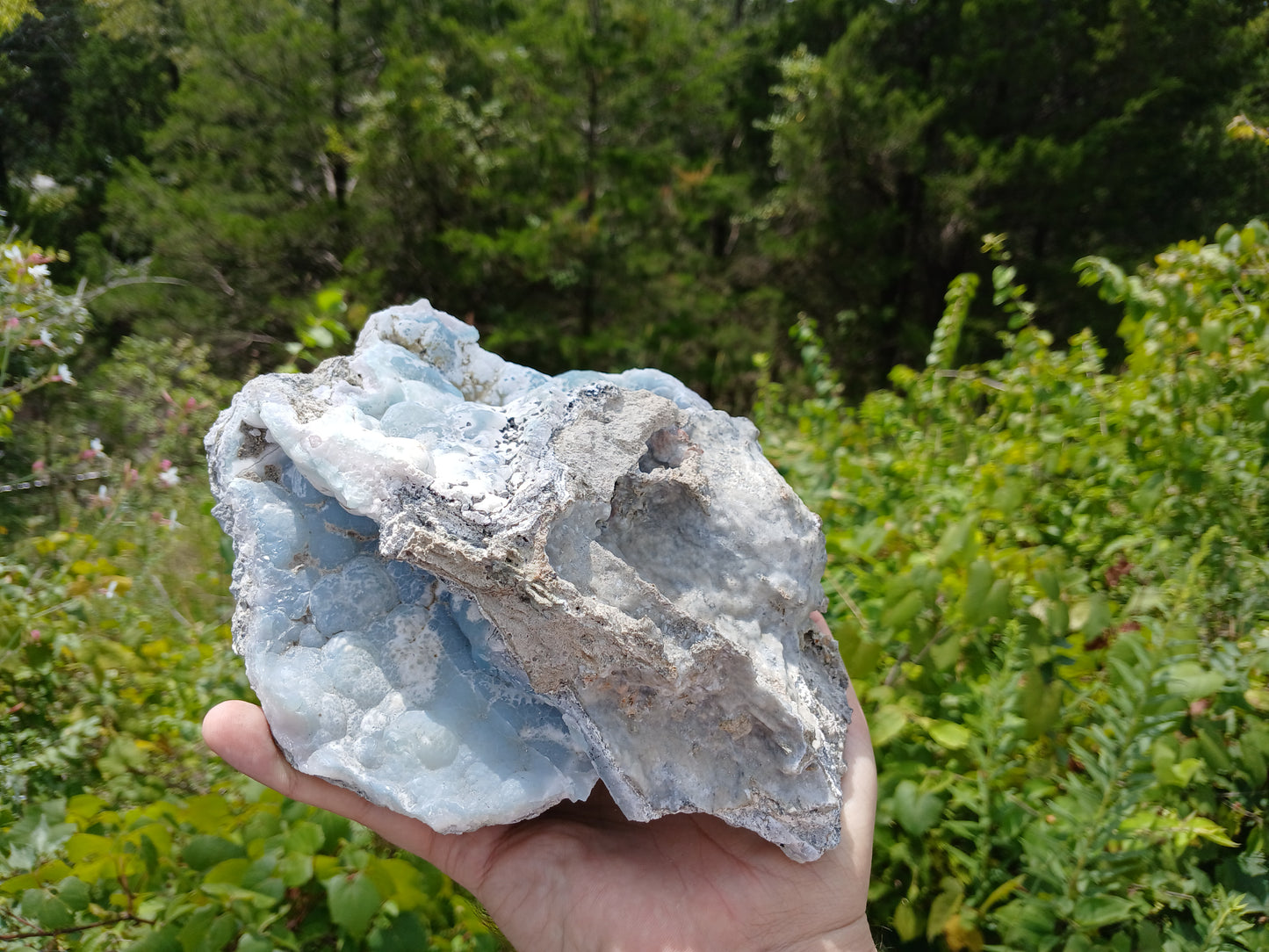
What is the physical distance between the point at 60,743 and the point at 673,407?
1960mm

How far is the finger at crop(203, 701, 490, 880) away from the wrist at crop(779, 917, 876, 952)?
0.54 meters

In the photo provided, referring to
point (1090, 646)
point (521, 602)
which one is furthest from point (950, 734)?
point (521, 602)

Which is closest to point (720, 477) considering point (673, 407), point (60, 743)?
point (673, 407)

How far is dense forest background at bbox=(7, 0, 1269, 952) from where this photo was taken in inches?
56.6

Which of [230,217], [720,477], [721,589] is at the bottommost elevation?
[230,217]

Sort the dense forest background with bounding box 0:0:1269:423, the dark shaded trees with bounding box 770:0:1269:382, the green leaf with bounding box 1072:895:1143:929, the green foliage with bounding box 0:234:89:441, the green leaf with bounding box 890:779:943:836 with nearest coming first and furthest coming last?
1. the green leaf with bounding box 1072:895:1143:929
2. the green leaf with bounding box 890:779:943:836
3. the green foliage with bounding box 0:234:89:441
4. the dense forest background with bounding box 0:0:1269:423
5. the dark shaded trees with bounding box 770:0:1269:382

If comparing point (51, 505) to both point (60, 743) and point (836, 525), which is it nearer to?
point (60, 743)

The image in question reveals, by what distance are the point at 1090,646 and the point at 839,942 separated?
1.22 meters

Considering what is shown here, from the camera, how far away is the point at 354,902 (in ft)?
4.18

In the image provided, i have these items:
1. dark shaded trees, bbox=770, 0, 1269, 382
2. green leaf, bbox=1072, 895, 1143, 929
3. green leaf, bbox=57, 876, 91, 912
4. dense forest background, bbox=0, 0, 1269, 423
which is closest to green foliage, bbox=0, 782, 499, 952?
green leaf, bbox=57, 876, 91, 912

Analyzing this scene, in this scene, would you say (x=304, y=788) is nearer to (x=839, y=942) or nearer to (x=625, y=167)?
(x=839, y=942)

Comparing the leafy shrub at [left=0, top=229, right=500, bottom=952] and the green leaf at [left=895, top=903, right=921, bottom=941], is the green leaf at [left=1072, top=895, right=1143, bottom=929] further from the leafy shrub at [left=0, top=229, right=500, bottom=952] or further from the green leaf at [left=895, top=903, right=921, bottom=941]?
the leafy shrub at [left=0, top=229, right=500, bottom=952]

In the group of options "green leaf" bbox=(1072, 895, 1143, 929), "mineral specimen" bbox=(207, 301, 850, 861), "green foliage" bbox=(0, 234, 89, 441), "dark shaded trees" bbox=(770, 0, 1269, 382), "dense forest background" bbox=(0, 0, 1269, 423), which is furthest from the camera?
"dark shaded trees" bbox=(770, 0, 1269, 382)

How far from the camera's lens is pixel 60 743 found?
80.2 inches
